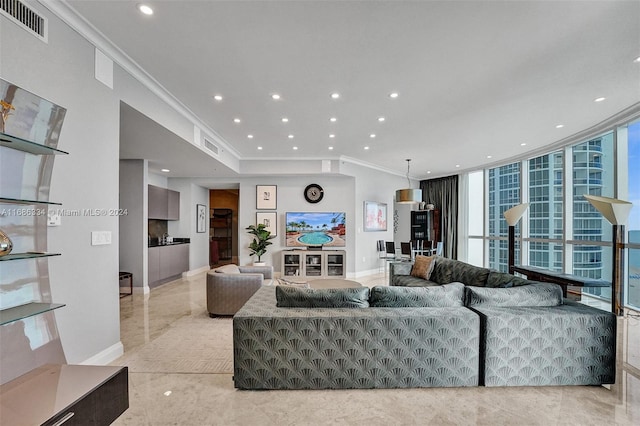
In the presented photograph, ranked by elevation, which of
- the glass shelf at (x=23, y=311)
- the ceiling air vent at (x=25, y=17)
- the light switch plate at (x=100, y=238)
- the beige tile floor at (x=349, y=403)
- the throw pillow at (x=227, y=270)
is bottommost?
the beige tile floor at (x=349, y=403)

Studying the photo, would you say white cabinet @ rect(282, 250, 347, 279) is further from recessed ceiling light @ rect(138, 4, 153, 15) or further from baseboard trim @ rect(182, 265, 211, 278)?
recessed ceiling light @ rect(138, 4, 153, 15)

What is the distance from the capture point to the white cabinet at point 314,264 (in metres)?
6.84

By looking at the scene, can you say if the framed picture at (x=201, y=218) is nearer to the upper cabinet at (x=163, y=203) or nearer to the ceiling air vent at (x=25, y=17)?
the upper cabinet at (x=163, y=203)

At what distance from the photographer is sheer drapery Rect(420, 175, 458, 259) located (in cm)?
858

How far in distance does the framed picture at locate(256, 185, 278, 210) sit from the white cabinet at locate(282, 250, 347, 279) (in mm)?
1229

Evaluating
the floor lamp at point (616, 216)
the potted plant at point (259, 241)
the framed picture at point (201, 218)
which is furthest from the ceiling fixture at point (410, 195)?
the framed picture at point (201, 218)

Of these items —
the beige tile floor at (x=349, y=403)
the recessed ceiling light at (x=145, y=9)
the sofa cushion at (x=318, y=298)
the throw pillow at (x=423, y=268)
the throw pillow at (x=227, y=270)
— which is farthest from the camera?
the throw pillow at (x=423, y=268)

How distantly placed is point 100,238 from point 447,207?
8.56 metres

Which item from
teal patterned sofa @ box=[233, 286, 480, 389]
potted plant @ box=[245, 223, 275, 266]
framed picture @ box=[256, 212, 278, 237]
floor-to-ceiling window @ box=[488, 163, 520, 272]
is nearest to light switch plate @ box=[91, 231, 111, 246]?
teal patterned sofa @ box=[233, 286, 480, 389]

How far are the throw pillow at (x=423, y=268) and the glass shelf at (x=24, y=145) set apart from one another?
4622mm

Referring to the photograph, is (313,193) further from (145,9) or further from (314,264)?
(145,9)

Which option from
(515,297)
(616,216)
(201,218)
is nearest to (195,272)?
(201,218)

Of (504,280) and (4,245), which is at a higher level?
(4,245)

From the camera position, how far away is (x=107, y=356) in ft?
8.61
